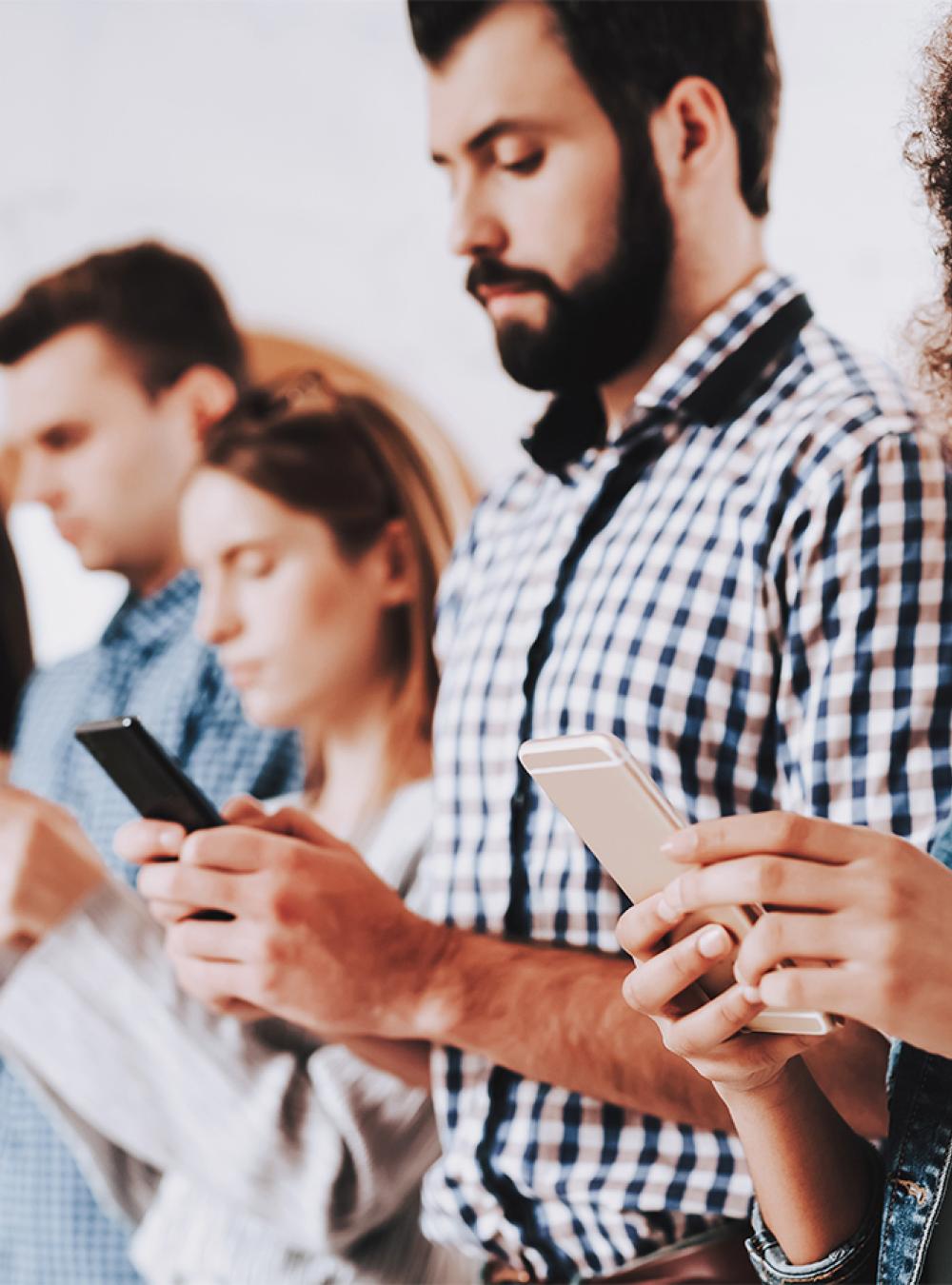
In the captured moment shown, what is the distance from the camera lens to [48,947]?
1.15 metres

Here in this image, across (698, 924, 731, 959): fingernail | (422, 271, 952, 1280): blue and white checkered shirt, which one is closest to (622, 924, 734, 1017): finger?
(698, 924, 731, 959): fingernail

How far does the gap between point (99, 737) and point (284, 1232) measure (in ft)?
1.49

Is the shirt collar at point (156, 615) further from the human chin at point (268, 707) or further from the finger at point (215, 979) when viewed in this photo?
the finger at point (215, 979)

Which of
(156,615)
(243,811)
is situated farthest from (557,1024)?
(156,615)

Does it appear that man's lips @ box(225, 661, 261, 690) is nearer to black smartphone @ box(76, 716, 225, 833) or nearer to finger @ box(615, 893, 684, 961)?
black smartphone @ box(76, 716, 225, 833)

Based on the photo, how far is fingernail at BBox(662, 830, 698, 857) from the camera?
0.55 metres

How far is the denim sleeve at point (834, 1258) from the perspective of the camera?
0.66 metres

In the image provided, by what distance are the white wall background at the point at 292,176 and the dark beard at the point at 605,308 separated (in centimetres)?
12

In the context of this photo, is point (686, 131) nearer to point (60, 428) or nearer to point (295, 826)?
point (295, 826)

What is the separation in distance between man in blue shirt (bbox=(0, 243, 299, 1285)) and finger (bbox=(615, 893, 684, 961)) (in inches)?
30.1

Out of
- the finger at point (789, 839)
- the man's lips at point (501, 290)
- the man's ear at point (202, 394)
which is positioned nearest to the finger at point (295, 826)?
the man's lips at point (501, 290)

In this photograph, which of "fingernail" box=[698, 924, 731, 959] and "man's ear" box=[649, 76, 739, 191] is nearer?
"fingernail" box=[698, 924, 731, 959]

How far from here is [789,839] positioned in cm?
53

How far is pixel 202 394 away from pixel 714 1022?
107cm
